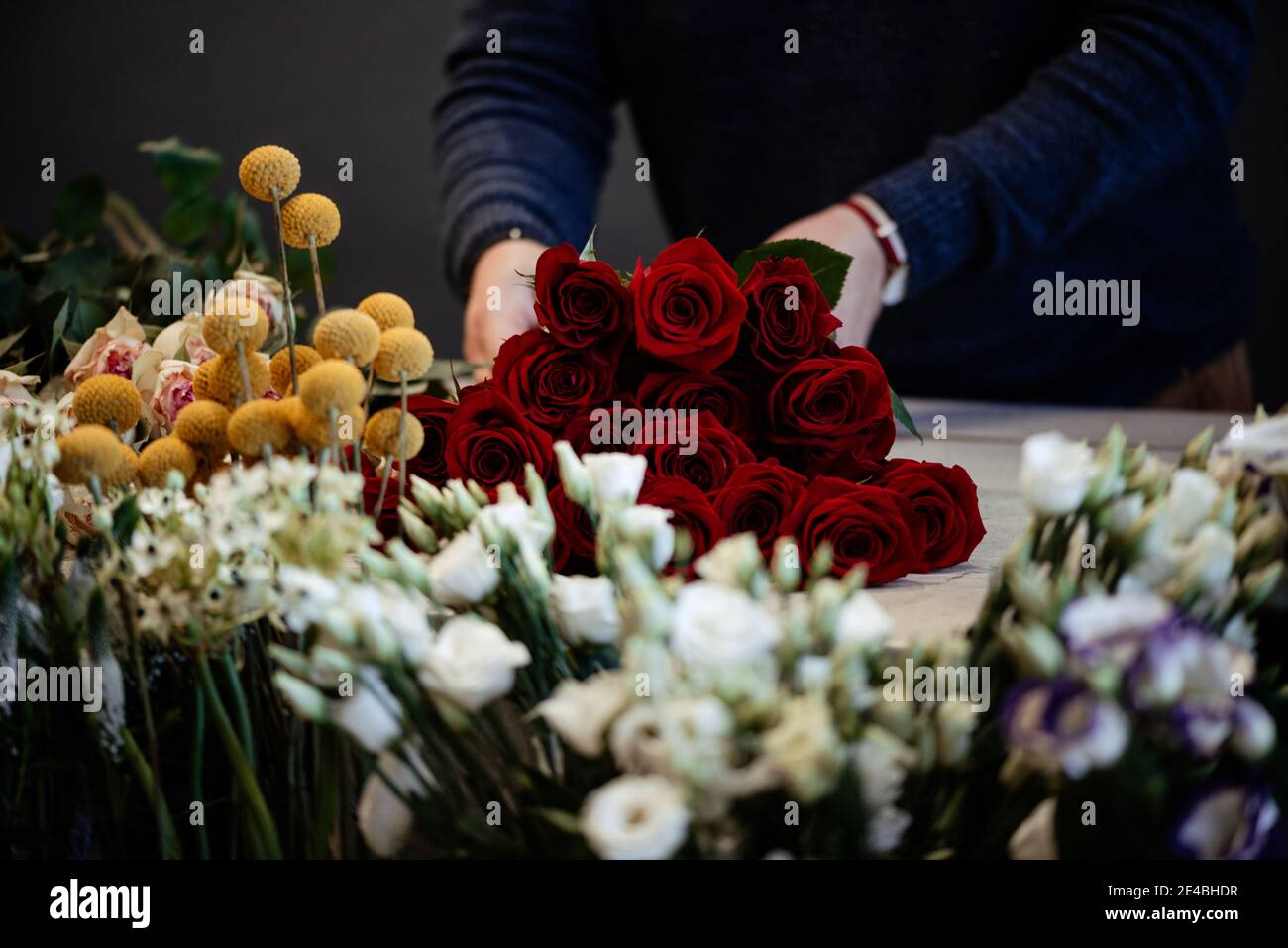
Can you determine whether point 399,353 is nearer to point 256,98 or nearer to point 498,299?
point 498,299

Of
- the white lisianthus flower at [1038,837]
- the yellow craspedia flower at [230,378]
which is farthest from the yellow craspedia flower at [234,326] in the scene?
the white lisianthus flower at [1038,837]

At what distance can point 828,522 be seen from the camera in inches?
19.5

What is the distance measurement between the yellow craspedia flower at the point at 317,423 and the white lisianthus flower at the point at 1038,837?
268 mm

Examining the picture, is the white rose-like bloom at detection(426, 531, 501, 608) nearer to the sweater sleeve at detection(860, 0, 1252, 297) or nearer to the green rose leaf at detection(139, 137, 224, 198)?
the sweater sleeve at detection(860, 0, 1252, 297)

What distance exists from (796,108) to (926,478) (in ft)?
2.83

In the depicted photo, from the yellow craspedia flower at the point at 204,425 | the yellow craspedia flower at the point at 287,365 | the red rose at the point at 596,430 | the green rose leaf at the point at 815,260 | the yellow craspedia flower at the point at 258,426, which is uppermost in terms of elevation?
the green rose leaf at the point at 815,260

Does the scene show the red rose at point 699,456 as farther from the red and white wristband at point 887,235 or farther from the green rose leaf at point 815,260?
the red and white wristband at point 887,235

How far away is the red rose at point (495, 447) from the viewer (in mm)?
504

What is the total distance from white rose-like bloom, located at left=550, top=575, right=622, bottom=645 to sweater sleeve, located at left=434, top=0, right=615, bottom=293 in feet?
2.79

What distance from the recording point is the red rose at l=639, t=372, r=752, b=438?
541 mm

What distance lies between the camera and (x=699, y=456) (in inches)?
20.5

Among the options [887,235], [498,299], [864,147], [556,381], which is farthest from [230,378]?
[864,147]

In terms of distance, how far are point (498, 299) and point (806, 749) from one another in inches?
30.5
